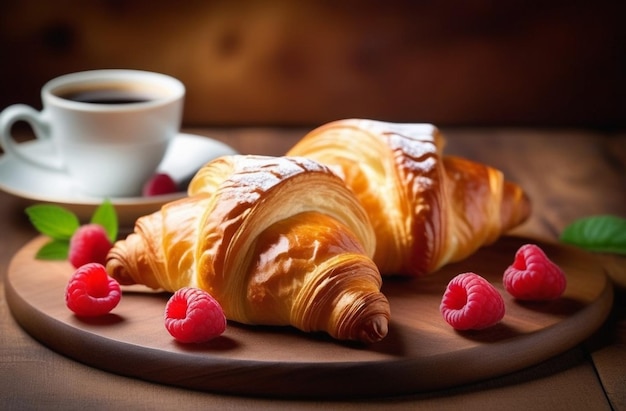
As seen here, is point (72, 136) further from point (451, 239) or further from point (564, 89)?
point (564, 89)

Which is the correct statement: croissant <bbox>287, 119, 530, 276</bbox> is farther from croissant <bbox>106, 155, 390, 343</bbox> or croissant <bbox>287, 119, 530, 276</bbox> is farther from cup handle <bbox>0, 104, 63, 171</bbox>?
cup handle <bbox>0, 104, 63, 171</bbox>

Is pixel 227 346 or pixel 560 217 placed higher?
pixel 227 346

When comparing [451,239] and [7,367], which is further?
[451,239]

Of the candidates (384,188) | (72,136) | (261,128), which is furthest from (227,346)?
(261,128)

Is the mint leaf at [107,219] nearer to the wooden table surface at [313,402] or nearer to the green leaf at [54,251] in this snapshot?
the green leaf at [54,251]

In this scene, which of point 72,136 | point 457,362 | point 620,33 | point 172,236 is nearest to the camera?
Answer: point 457,362

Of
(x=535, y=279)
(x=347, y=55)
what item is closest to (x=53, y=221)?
(x=535, y=279)

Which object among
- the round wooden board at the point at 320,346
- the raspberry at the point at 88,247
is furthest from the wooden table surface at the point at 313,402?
the raspberry at the point at 88,247
